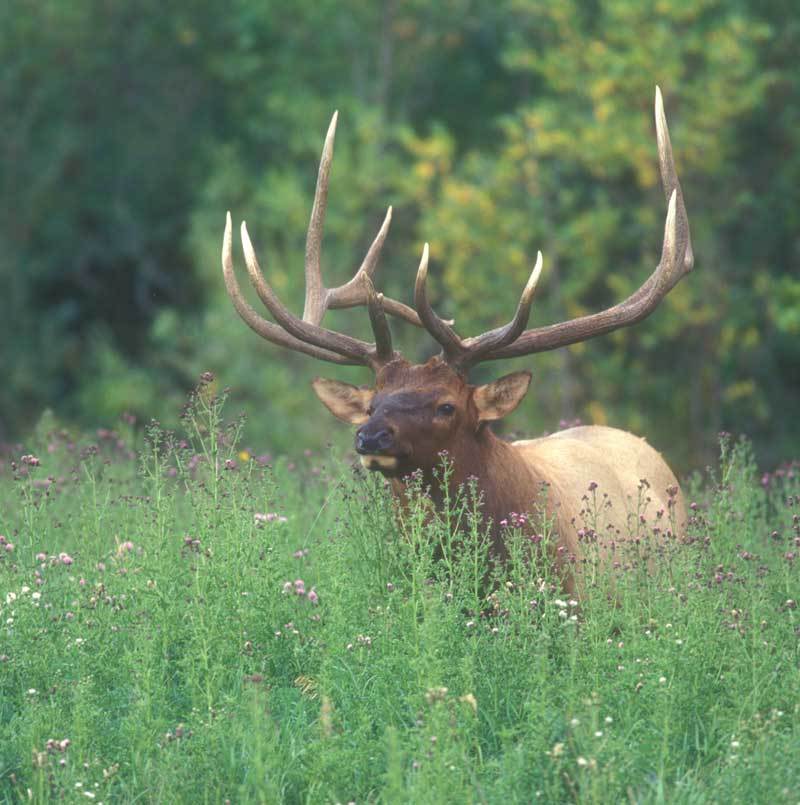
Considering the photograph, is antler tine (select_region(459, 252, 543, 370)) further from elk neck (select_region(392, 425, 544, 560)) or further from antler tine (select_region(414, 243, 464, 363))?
elk neck (select_region(392, 425, 544, 560))

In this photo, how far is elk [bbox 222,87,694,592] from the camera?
723cm

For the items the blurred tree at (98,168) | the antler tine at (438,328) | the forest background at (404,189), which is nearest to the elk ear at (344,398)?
the antler tine at (438,328)

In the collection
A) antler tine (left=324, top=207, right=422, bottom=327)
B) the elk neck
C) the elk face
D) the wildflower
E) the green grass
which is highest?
Answer: antler tine (left=324, top=207, right=422, bottom=327)

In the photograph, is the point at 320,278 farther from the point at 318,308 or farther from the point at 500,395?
the point at 500,395

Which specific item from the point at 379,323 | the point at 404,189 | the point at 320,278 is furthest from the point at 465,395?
the point at 404,189

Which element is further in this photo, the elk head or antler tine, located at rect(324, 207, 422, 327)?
antler tine, located at rect(324, 207, 422, 327)

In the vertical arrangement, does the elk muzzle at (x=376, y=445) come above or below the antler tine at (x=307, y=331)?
below

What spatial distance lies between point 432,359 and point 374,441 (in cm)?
64

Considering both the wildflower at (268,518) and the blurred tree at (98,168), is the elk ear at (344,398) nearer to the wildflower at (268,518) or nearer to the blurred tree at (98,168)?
the wildflower at (268,518)

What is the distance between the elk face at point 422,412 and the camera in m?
7.10

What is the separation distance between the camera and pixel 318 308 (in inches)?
330

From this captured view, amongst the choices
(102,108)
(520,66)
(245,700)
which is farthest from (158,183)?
(245,700)

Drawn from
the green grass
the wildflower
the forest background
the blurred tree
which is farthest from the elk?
the blurred tree

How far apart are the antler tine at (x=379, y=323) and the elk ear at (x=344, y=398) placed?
0.23m
